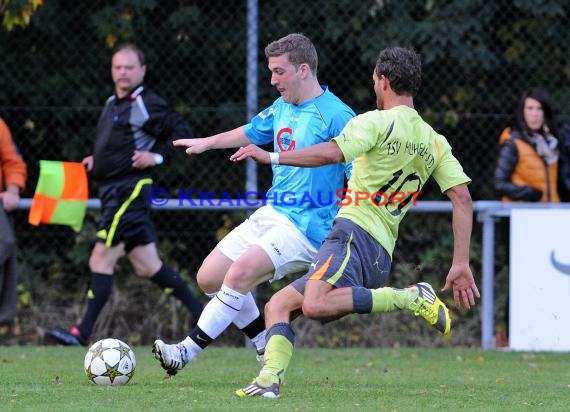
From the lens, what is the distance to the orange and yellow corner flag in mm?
9688

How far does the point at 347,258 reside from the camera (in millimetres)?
6227

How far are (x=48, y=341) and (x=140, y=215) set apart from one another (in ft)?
4.86

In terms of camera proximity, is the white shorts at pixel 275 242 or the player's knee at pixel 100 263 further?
the player's knee at pixel 100 263

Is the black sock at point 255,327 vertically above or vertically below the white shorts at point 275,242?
below

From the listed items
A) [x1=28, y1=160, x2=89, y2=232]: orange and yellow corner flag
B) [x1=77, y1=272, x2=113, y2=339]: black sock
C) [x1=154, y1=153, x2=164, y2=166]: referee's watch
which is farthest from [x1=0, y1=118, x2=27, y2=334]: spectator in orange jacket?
[x1=154, y1=153, x2=164, y2=166]: referee's watch

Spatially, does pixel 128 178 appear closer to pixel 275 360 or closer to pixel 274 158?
pixel 275 360

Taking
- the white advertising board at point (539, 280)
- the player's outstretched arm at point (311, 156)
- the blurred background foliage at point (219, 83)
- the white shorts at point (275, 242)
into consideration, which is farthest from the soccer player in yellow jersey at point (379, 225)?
the blurred background foliage at point (219, 83)

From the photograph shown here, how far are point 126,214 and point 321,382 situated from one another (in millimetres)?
2783

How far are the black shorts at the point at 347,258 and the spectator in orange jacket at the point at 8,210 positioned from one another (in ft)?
11.3

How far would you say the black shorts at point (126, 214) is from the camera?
9.44m

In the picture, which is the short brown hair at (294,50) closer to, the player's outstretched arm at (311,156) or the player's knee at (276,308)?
the player's outstretched arm at (311,156)

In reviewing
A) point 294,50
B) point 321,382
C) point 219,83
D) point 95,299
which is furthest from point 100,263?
point 294,50

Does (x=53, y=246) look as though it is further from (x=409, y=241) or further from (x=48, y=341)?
(x=409, y=241)

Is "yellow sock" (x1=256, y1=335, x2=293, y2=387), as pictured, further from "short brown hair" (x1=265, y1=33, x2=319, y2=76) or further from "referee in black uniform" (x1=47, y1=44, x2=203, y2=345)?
"referee in black uniform" (x1=47, y1=44, x2=203, y2=345)
